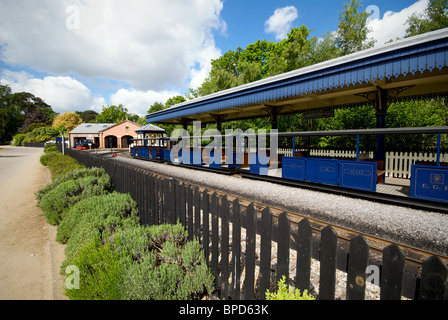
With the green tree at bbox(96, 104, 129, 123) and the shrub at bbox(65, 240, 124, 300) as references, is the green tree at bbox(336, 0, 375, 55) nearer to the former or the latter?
the shrub at bbox(65, 240, 124, 300)

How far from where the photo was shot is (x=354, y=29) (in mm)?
21969

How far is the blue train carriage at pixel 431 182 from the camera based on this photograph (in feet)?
16.7

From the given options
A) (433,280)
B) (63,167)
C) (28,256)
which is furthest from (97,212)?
(63,167)

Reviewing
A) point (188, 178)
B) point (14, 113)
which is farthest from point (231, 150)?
point (14, 113)

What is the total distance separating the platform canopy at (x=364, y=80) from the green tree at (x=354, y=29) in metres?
15.0

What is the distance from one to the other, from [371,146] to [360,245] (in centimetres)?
1518

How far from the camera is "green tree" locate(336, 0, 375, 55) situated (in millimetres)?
21672

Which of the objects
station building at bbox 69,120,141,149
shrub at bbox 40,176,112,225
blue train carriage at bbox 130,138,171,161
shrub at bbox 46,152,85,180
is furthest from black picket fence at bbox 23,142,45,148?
shrub at bbox 40,176,112,225

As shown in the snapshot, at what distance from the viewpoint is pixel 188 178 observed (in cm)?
1084

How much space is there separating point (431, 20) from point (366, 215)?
27810mm

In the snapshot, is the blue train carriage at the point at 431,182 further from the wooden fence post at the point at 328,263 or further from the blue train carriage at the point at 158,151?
the blue train carriage at the point at 158,151

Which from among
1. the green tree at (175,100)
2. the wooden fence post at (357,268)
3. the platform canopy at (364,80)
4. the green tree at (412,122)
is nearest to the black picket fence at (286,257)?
the wooden fence post at (357,268)

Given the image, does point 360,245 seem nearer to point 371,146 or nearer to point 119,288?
point 119,288

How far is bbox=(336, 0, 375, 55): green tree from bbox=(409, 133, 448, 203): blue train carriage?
22143 millimetres
